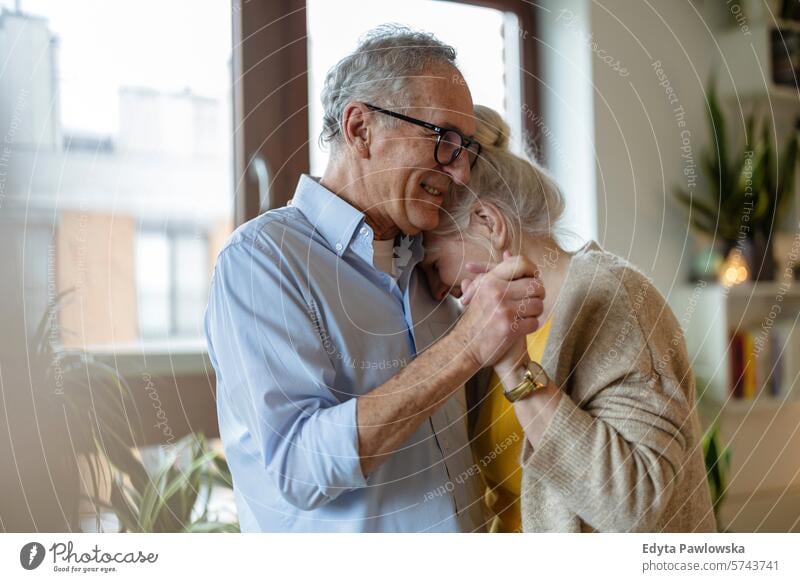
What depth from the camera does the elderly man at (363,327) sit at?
26.8 inches

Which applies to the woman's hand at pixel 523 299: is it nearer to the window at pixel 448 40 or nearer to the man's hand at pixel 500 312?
the man's hand at pixel 500 312

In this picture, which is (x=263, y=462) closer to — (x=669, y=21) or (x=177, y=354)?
(x=177, y=354)

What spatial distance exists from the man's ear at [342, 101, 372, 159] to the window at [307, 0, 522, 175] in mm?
56

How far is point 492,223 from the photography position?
818 millimetres

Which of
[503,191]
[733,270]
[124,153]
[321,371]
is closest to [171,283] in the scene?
[124,153]

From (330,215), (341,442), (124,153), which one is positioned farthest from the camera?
(124,153)

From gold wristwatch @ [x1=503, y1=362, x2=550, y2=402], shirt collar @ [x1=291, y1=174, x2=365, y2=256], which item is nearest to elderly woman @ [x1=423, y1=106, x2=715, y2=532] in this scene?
gold wristwatch @ [x1=503, y1=362, x2=550, y2=402]

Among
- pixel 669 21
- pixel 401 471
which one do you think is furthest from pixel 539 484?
pixel 669 21

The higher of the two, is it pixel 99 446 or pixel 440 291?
pixel 440 291

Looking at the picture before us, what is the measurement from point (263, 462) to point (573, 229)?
17.7 inches

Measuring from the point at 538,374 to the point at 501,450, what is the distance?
125mm

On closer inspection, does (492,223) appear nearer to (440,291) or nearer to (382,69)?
(440,291)

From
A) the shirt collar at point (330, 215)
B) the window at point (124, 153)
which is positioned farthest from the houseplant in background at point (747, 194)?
the window at point (124, 153)

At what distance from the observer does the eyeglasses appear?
73 centimetres
